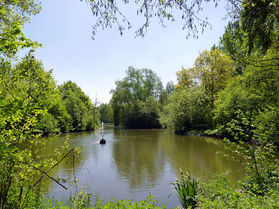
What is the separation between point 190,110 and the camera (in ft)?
92.5

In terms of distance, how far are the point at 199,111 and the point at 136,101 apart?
20.9 meters

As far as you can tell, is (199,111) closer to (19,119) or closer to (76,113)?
(76,113)

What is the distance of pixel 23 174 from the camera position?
3619mm

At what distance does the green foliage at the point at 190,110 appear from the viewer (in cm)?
2734

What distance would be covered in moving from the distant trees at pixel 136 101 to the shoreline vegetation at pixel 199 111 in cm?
1006

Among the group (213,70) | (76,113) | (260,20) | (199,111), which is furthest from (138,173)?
(76,113)

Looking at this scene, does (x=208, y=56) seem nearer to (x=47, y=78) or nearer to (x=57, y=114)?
(x=57, y=114)

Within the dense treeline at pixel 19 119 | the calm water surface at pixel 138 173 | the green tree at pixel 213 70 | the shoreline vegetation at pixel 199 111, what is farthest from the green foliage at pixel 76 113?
the dense treeline at pixel 19 119

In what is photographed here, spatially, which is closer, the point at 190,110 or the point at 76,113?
the point at 190,110

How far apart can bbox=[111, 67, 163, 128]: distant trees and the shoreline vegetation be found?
10060 mm

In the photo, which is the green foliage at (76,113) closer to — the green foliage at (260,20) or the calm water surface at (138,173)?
the calm water surface at (138,173)

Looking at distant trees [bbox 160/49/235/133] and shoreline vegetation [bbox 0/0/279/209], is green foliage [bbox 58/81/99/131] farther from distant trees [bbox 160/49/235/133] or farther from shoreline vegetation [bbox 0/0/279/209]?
distant trees [bbox 160/49/235/133]

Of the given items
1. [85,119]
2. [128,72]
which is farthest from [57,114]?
[128,72]

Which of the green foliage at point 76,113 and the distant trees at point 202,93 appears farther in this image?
the green foliage at point 76,113
